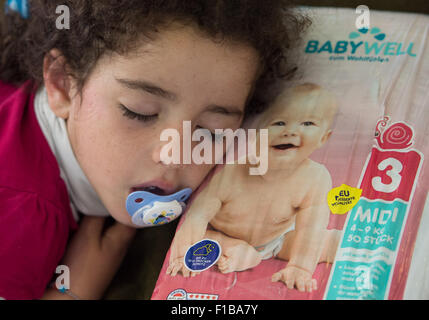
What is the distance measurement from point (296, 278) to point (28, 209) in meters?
0.40

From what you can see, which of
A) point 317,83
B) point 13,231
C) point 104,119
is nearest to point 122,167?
point 104,119

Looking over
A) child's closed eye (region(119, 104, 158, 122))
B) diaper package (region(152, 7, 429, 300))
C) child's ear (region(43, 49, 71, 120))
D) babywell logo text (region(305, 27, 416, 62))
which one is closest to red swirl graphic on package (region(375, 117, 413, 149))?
diaper package (region(152, 7, 429, 300))

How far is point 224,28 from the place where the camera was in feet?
2.11

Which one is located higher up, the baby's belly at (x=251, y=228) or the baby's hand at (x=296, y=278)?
the baby's belly at (x=251, y=228)

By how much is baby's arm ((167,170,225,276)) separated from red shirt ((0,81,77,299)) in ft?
0.64

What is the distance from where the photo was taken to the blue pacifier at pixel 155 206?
2.29ft

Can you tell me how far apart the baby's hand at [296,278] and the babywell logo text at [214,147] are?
15cm

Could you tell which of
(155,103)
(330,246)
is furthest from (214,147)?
(330,246)

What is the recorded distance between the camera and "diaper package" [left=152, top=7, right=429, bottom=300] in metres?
0.64

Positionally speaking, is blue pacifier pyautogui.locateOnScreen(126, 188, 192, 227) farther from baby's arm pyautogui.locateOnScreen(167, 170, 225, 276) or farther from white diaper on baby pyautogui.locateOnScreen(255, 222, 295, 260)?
white diaper on baby pyautogui.locateOnScreen(255, 222, 295, 260)

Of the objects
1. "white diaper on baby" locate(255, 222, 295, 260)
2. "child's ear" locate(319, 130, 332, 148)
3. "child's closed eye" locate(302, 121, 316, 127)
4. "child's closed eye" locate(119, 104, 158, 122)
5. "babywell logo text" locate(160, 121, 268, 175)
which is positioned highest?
"child's closed eye" locate(302, 121, 316, 127)

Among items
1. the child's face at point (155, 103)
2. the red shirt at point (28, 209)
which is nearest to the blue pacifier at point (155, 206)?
the child's face at point (155, 103)

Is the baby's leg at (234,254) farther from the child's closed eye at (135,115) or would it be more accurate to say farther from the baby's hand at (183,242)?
the child's closed eye at (135,115)

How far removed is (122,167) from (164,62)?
17 cm
